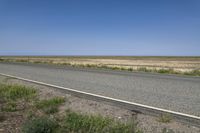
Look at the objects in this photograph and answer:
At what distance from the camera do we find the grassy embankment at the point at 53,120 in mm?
4184

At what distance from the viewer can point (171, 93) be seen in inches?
335

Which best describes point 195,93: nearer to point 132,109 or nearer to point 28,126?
point 132,109

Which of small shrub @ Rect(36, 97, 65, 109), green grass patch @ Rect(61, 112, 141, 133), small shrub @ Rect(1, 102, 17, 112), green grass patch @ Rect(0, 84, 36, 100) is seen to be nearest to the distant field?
small shrub @ Rect(36, 97, 65, 109)

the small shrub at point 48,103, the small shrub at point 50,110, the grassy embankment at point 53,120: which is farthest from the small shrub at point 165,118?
the small shrub at point 48,103

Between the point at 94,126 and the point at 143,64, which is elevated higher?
the point at 94,126

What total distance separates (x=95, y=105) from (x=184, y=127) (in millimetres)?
2786

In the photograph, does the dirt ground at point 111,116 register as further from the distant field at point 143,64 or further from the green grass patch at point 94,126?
the distant field at point 143,64

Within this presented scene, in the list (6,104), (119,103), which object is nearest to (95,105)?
(119,103)

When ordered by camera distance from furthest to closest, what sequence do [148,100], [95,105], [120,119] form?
[148,100]
[95,105]
[120,119]

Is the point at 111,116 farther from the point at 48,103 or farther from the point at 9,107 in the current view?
the point at 9,107

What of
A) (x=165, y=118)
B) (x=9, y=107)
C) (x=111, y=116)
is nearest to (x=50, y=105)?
(x=9, y=107)

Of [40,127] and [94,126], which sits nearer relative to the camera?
[40,127]

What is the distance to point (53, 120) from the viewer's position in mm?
4680

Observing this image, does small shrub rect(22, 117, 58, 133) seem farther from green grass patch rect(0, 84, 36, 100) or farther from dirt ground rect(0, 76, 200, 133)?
green grass patch rect(0, 84, 36, 100)
